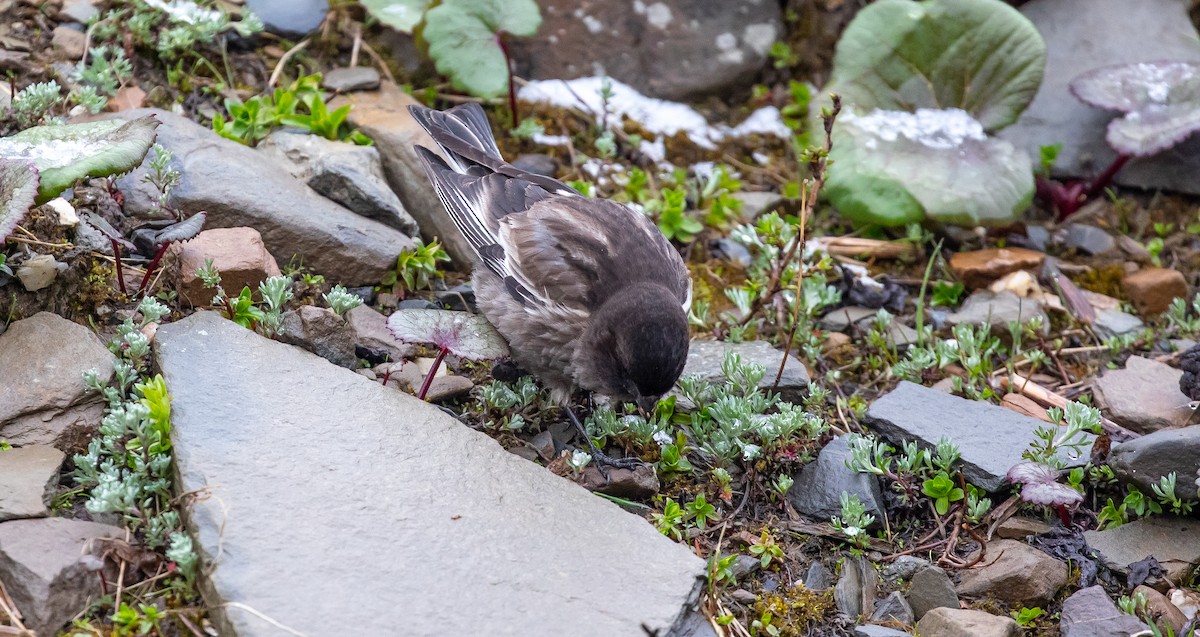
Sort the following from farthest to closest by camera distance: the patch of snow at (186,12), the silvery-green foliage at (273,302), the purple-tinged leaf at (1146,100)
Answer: the purple-tinged leaf at (1146,100) < the patch of snow at (186,12) < the silvery-green foliage at (273,302)

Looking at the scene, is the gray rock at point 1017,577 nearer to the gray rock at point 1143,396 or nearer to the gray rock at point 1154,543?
the gray rock at point 1154,543

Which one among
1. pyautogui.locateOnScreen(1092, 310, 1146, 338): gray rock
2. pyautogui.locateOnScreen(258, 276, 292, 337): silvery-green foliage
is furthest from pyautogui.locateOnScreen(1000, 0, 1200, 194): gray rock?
pyautogui.locateOnScreen(258, 276, 292, 337): silvery-green foliage

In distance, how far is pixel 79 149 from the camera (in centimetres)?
386

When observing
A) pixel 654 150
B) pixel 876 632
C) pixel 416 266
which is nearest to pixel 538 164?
pixel 654 150

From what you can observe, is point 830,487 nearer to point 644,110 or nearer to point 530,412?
point 530,412

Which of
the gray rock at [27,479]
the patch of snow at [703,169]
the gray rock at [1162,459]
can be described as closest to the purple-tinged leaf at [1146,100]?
the patch of snow at [703,169]

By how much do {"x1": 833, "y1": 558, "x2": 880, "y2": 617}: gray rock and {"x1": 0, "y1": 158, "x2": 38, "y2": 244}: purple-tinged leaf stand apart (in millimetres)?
3002

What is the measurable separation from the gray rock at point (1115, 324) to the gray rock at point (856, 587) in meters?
2.25

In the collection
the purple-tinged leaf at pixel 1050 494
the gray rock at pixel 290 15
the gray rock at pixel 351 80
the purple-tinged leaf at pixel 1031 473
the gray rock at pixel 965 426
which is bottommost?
the gray rock at pixel 965 426

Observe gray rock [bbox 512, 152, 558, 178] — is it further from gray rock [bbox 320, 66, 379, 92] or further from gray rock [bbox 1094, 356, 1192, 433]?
gray rock [bbox 1094, 356, 1192, 433]

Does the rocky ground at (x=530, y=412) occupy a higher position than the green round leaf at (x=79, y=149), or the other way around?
the green round leaf at (x=79, y=149)

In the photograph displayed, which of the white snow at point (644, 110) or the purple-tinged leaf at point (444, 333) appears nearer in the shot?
the purple-tinged leaf at point (444, 333)

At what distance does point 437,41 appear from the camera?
5.77 metres

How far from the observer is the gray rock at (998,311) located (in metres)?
5.38
